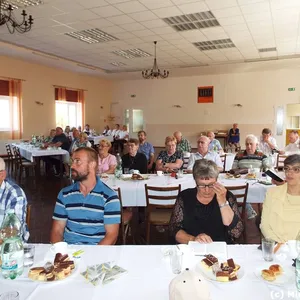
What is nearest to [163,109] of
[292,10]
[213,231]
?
[292,10]

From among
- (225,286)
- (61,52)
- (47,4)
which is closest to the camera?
(225,286)

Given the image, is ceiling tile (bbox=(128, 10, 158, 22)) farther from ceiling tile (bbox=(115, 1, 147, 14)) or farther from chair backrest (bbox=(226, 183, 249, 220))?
chair backrest (bbox=(226, 183, 249, 220))

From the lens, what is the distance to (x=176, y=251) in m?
1.65

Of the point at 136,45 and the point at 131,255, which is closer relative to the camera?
the point at 131,255

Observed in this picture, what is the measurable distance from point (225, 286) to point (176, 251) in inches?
12.1

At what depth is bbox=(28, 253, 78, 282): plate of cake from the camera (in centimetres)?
155

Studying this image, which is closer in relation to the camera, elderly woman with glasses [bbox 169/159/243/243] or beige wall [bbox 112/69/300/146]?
elderly woman with glasses [bbox 169/159/243/243]

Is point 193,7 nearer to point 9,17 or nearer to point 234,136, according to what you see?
point 9,17

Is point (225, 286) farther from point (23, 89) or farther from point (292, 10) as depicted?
point (23, 89)

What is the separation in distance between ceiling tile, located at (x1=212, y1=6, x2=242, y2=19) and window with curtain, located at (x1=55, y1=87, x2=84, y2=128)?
9.20 meters

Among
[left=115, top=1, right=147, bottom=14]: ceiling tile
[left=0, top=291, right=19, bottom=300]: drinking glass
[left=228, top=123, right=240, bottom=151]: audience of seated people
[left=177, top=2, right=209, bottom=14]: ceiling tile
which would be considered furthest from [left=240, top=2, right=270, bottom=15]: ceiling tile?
[left=228, top=123, right=240, bottom=151]: audience of seated people

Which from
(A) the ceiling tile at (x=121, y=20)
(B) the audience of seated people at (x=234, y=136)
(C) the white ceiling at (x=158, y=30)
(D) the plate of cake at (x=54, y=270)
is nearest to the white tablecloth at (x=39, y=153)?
(C) the white ceiling at (x=158, y=30)

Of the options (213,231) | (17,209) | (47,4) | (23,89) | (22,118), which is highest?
(47,4)

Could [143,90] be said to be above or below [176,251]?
above
